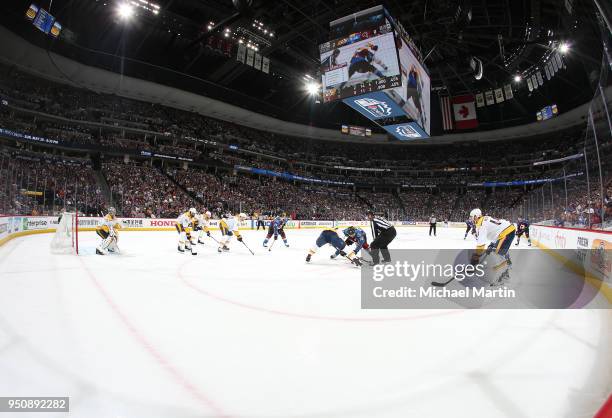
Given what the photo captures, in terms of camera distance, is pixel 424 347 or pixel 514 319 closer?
pixel 424 347

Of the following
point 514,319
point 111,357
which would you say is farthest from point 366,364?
point 514,319

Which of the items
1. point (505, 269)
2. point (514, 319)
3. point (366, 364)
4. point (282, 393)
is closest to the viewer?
point (282, 393)

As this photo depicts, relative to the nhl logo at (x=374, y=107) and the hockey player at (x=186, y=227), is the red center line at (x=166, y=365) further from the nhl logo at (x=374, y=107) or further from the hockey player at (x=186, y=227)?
the nhl logo at (x=374, y=107)

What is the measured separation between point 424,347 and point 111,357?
8.67 ft

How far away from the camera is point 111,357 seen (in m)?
2.57

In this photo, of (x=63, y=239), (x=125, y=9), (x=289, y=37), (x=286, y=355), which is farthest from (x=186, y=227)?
(x=289, y=37)

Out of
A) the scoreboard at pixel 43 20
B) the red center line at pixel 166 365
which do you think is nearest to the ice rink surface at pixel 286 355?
the red center line at pixel 166 365

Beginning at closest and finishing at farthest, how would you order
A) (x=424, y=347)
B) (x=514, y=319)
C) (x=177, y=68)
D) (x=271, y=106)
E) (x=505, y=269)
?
(x=424, y=347) → (x=514, y=319) → (x=505, y=269) → (x=177, y=68) → (x=271, y=106)

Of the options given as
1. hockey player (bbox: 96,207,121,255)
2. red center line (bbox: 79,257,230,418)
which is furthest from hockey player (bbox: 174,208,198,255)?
red center line (bbox: 79,257,230,418)

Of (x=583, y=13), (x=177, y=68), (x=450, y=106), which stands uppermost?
(x=177, y=68)

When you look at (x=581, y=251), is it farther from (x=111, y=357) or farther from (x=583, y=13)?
(x=583, y=13)

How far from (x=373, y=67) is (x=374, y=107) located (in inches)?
67.5

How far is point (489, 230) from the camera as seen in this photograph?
571 cm

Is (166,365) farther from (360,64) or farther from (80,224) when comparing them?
(80,224)
